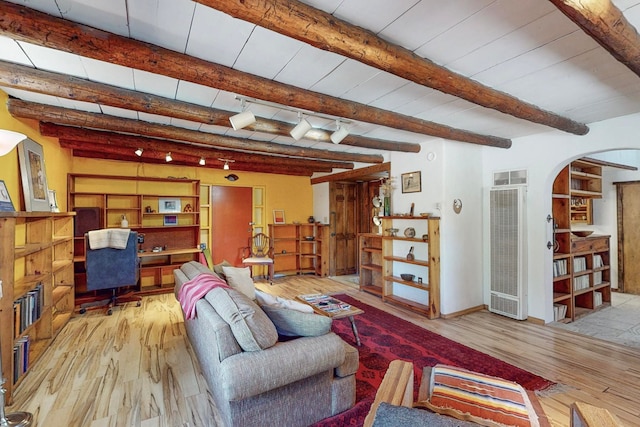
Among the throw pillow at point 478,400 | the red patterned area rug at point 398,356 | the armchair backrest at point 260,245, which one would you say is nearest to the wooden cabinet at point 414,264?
the red patterned area rug at point 398,356

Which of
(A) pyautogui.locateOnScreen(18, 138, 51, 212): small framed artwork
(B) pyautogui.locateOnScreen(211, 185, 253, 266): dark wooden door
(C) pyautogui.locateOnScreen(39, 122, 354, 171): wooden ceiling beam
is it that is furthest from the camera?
(B) pyautogui.locateOnScreen(211, 185, 253, 266): dark wooden door

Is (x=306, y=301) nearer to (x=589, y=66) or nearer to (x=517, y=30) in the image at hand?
(x=517, y=30)

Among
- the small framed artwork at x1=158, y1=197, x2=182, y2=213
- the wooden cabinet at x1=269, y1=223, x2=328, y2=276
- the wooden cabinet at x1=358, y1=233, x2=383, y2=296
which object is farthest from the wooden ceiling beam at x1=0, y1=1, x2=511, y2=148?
the wooden cabinet at x1=269, y1=223, x2=328, y2=276

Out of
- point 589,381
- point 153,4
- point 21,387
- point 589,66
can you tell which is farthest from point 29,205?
point 589,381

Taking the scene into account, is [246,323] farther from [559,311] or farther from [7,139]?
[559,311]

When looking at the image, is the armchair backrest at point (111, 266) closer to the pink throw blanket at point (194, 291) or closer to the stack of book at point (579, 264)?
the pink throw blanket at point (194, 291)

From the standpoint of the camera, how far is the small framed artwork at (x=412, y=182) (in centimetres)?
413

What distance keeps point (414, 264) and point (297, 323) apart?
2661mm

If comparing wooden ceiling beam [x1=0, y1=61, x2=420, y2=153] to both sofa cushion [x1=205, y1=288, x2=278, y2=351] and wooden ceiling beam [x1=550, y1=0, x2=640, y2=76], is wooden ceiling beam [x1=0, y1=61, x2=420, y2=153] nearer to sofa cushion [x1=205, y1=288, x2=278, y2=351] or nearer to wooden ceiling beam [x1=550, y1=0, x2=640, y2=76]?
sofa cushion [x1=205, y1=288, x2=278, y2=351]

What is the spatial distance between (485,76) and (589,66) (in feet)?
2.15

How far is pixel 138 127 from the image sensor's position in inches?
124

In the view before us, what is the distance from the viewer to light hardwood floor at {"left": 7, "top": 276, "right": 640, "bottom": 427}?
77.7 inches

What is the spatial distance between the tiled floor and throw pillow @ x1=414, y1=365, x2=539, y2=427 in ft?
8.68

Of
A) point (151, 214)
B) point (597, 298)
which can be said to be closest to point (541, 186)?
point (597, 298)
